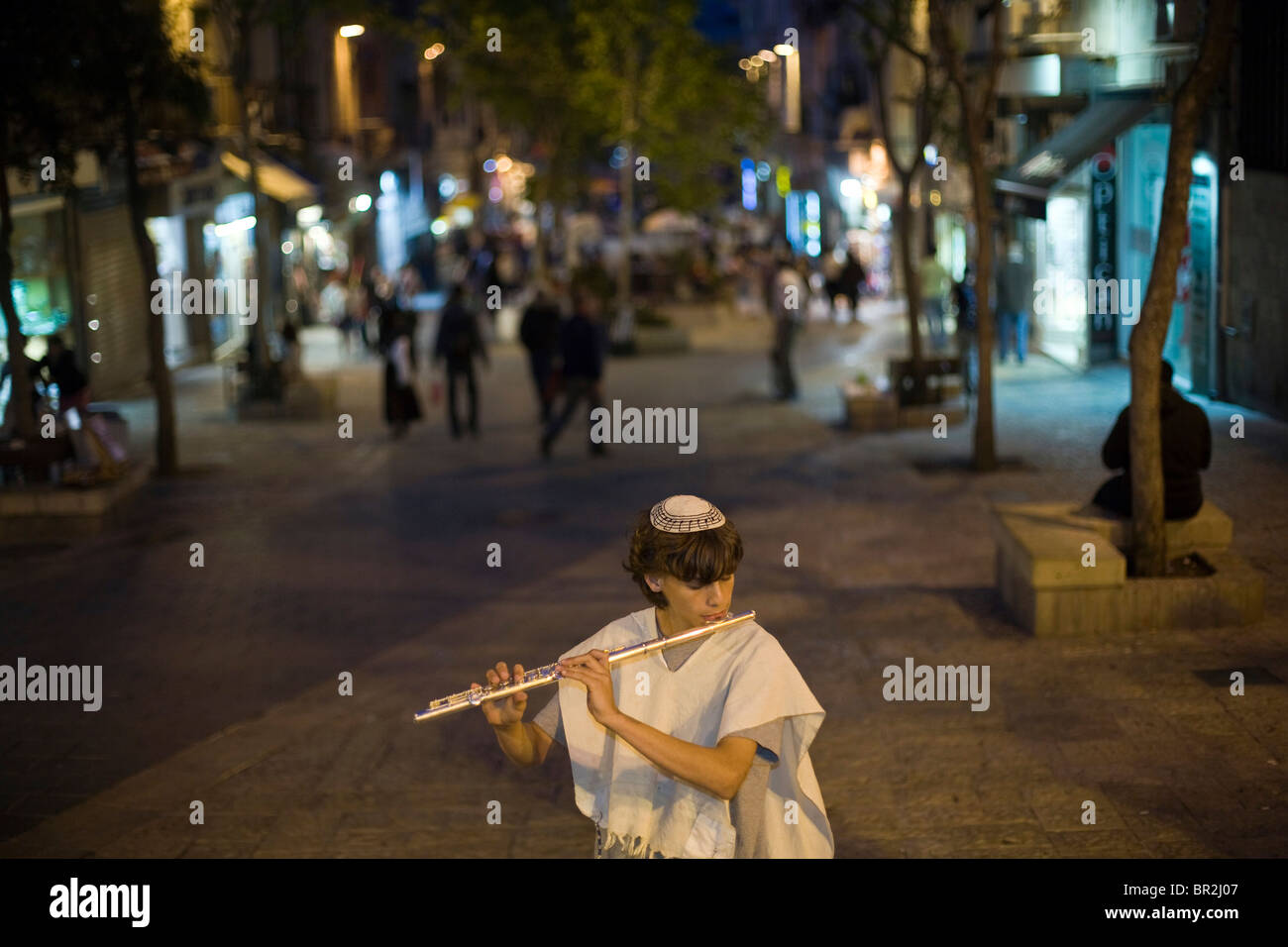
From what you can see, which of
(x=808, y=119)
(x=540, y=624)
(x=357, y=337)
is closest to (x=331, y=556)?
(x=540, y=624)

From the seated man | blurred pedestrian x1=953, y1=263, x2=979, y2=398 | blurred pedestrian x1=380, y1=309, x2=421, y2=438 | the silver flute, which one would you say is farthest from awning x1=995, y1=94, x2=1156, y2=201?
the silver flute

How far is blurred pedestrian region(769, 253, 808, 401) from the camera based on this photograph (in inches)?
803

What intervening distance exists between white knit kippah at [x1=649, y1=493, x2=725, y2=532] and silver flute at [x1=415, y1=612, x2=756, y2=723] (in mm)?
222

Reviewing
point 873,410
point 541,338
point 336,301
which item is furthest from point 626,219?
point 873,410

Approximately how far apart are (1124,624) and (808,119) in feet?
152

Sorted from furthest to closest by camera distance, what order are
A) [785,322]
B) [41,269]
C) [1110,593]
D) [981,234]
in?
[41,269] < [785,322] < [981,234] < [1110,593]

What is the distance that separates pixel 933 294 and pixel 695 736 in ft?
80.8

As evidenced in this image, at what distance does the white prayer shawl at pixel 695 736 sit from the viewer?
3.81 metres

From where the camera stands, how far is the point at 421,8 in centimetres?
3247

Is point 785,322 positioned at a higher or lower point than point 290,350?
higher

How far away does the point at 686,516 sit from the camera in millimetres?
3840

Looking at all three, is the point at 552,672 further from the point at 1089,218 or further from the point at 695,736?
the point at 1089,218
